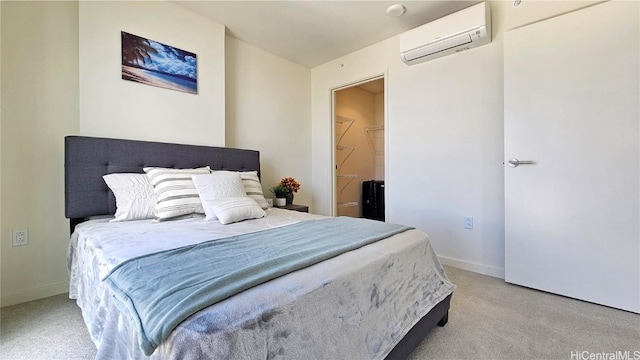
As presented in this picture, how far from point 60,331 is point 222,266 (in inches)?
59.1

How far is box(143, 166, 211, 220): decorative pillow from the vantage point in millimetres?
1953

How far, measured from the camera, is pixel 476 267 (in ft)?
8.74

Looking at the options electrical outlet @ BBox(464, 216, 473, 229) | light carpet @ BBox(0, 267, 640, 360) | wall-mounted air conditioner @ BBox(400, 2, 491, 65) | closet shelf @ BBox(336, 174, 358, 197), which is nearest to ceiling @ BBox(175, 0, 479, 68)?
wall-mounted air conditioner @ BBox(400, 2, 491, 65)

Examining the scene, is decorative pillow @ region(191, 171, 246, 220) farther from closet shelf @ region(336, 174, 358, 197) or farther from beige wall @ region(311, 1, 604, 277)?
closet shelf @ region(336, 174, 358, 197)

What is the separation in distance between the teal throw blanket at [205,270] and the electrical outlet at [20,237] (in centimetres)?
175

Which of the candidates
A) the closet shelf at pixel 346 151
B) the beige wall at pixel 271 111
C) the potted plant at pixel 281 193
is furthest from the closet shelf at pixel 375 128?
the potted plant at pixel 281 193

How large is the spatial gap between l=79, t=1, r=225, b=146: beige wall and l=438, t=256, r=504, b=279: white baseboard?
8.87ft

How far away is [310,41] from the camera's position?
3.31 m

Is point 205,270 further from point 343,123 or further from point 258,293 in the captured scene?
point 343,123

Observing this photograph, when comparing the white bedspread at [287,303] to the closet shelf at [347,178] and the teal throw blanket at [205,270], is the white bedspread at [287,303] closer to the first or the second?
the teal throw blanket at [205,270]

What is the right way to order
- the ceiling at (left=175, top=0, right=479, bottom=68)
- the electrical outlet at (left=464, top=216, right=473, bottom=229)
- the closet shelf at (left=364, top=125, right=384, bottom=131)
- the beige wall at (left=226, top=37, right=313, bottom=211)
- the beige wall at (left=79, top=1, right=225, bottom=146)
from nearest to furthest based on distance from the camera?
the beige wall at (left=79, top=1, right=225, bottom=146) < the ceiling at (left=175, top=0, right=479, bottom=68) < the electrical outlet at (left=464, top=216, right=473, bottom=229) < the beige wall at (left=226, top=37, right=313, bottom=211) < the closet shelf at (left=364, top=125, right=384, bottom=131)

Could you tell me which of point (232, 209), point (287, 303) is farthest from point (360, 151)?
point (287, 303)

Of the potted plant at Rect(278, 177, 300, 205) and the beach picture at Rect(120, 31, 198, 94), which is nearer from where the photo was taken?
the beach picture at Rect(120, 31, 198, 94)

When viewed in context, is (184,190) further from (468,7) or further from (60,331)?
(468,7)
